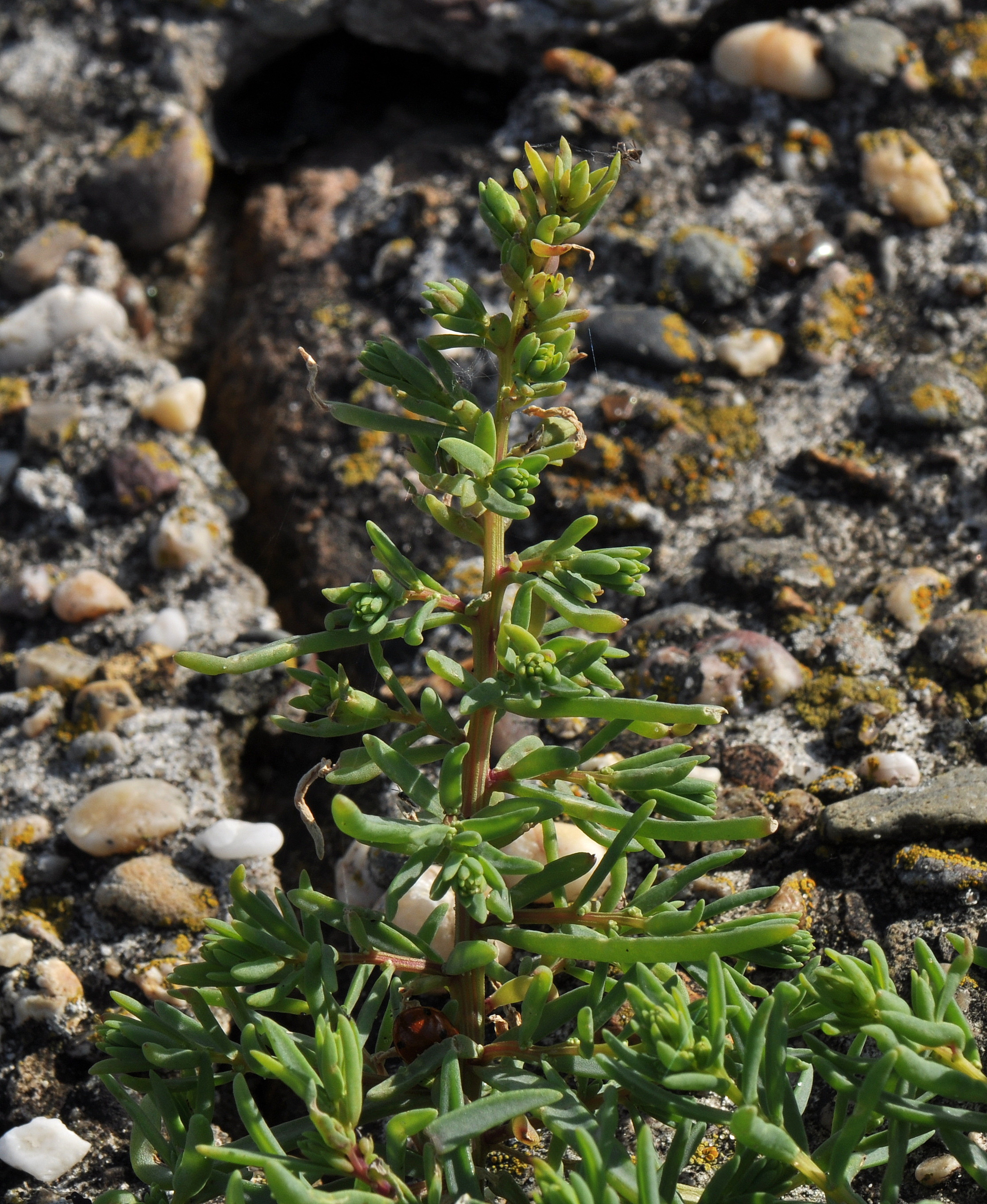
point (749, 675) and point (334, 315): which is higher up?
point (334, 315)

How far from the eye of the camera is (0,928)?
5.89 feet

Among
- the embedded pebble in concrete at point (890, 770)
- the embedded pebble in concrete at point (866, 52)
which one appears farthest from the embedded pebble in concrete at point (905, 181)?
the embedded pebble in concrete at point (890, 770)

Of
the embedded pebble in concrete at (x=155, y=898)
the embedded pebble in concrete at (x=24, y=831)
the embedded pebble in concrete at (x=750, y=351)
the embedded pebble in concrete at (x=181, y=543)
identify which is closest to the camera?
the embedded pebble in concrete at (x=155, y=898)

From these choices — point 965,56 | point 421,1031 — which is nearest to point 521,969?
point 421,1031

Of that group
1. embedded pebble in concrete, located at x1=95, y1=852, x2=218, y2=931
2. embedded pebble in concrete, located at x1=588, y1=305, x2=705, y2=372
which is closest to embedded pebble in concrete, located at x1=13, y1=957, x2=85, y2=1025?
embedded pebble in concrete, located at x1=95, y1=852, x2=218, y2=931

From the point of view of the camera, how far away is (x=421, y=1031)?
Answer: 4.16ft

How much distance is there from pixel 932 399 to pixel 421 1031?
165 centimetres

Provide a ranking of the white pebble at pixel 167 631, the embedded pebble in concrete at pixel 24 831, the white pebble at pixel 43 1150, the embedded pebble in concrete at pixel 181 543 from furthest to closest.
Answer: the embedded pebble in concrete at pixel 181 543 → the white pebble at pixel 167 631 → the embedded pebble in concrete at pixel 24 831 → the white pebble at pixel 43 1150

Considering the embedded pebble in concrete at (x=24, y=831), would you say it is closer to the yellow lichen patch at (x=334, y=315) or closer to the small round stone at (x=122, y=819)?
the small round stone at (x=122, y=819)

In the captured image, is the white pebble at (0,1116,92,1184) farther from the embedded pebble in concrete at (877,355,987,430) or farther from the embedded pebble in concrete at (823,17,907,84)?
the embedded pebble in concrete at (823,17,907,84)

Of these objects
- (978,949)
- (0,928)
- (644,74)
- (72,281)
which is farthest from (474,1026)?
(644,74)

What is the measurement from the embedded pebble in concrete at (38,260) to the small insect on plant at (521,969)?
1725 millimetres

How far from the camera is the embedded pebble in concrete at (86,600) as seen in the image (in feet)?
7.34

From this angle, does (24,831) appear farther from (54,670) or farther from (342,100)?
(342,100)
